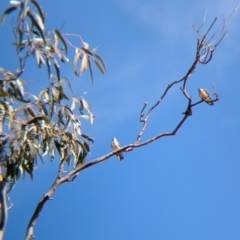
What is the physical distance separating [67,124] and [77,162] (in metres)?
0.29

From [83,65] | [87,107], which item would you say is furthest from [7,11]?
[87,107]

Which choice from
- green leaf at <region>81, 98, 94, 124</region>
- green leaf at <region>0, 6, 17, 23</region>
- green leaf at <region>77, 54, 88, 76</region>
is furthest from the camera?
green leaf at <region>81, 98, 94, 124</region>

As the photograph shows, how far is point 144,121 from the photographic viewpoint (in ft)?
10.9

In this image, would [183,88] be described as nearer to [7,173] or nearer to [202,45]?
[202,45]

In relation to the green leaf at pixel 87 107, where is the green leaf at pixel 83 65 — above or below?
below

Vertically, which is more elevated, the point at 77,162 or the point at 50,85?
the point at 50,85

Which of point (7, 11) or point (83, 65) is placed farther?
point (83, 65)

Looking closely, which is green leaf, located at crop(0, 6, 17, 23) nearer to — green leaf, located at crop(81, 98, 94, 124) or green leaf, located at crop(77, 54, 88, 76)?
green leaf, located at crop(77, 54, 88, 76)

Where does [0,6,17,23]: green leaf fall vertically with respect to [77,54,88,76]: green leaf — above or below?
below

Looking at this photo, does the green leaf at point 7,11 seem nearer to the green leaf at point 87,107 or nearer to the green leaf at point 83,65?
the green leaf at point 83,65

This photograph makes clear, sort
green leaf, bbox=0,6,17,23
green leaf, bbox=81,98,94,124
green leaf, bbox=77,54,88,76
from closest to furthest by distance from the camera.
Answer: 1. green leaf, bbox=0,6,17,23
2. green leaf, bbox=77,54,88,76
3. green leaf, bbox=81,98,94,124

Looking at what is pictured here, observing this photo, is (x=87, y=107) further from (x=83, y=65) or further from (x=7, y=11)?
(x=7, y=11)

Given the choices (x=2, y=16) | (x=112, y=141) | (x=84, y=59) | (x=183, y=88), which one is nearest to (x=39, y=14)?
(x=2, y=16)

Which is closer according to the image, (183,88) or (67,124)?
(183,88)
